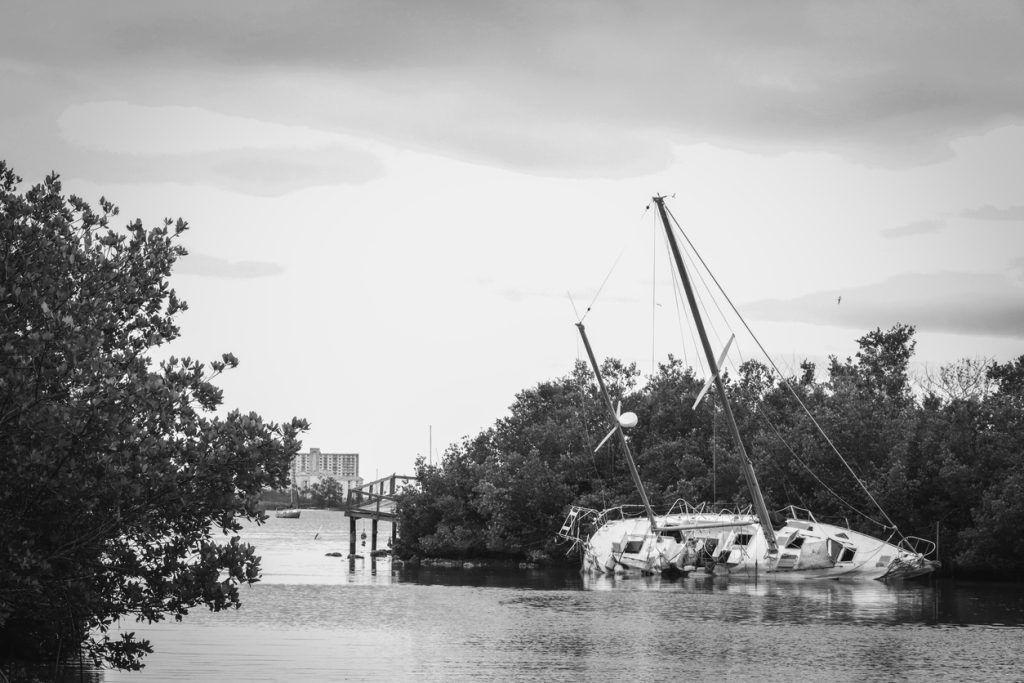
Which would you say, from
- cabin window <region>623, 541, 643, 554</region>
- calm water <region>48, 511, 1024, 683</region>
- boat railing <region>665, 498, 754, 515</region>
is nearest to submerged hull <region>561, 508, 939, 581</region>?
cabin window <region>623, 541, 643, 554</region>

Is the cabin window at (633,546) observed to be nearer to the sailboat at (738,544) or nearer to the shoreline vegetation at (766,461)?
the sailboat at (738,544)

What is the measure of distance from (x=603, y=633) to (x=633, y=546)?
27115 mm

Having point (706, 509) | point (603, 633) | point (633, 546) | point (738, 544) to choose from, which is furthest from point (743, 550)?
point (603, 633)

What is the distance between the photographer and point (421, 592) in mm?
58031

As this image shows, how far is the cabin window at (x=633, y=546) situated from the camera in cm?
6688

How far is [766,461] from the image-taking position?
238 feet

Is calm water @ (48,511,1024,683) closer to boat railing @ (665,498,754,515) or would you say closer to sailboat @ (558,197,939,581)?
sailboat @ (558,197,939,581)

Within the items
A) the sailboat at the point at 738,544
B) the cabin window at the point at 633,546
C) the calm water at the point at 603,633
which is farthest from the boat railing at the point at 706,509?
the calm water at the point at 603,633

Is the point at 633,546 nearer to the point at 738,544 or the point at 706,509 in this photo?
the point at 738,544

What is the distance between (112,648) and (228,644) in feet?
46.5

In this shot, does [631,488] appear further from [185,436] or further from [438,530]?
[185,436]

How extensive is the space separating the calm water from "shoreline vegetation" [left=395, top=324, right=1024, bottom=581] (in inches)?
279

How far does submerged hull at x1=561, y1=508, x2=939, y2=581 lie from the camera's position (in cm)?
6006

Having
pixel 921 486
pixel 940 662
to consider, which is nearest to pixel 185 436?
pixel 940 662
